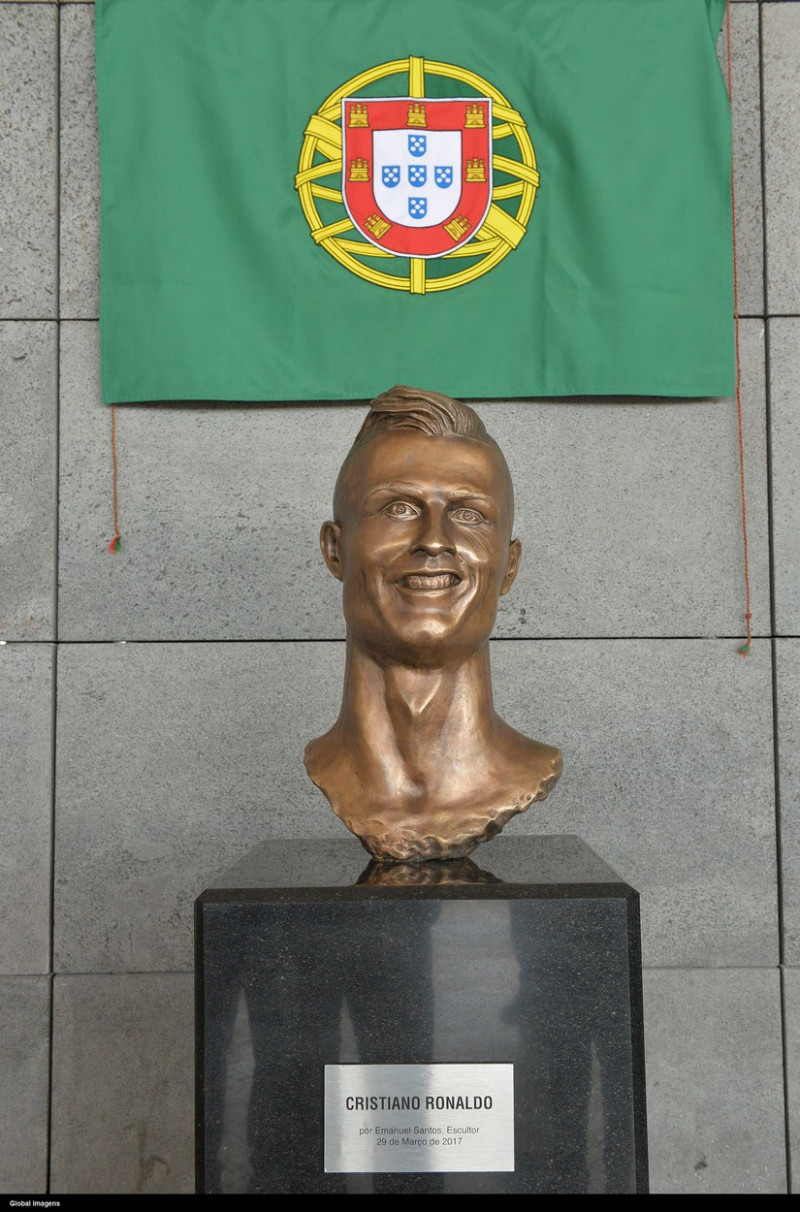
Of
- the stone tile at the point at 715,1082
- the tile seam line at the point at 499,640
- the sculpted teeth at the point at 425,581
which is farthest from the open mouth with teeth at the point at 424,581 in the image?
the stone tile at the point at 715,1082

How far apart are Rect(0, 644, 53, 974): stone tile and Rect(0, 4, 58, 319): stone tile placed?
100cm

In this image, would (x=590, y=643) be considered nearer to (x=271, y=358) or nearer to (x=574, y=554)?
(x=574, y=554)

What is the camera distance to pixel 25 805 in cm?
320

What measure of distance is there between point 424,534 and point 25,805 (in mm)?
1618

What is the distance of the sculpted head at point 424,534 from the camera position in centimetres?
220

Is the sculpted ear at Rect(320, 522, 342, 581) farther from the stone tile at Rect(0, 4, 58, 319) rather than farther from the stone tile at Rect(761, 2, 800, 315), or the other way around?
the stone tile at Rect(761, 2, 800, 315)

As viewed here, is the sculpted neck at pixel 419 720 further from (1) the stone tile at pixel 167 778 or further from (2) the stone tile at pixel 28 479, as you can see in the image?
(2) the stone tile at pixel 28 479

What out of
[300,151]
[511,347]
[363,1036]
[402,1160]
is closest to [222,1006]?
[363,1036]

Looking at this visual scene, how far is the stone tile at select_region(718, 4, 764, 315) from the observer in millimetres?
3307

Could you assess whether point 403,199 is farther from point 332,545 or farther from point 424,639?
point 424,639

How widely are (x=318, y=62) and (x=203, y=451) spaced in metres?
1.09

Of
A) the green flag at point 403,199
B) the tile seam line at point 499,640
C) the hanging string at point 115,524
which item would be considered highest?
the green flag at point 403,199

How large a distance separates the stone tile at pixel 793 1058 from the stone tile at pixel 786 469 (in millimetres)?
950

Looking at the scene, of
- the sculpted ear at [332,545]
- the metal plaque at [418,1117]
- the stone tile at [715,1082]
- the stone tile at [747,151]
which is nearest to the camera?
the metal plaque at [418,1117]
